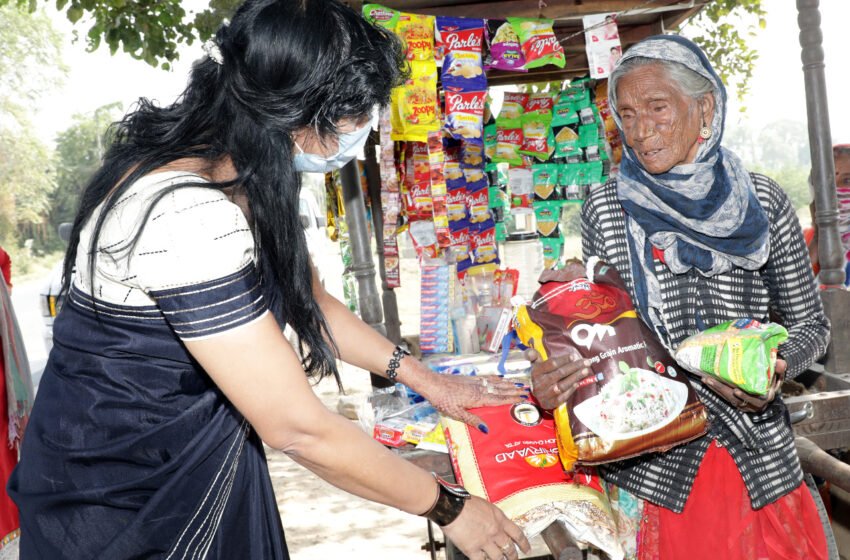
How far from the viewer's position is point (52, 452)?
4.38 feet

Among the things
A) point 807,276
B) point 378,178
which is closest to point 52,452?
point 807,276

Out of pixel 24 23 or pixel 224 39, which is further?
pixel 24 23

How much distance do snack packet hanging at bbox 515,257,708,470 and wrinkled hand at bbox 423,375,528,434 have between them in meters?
0.29

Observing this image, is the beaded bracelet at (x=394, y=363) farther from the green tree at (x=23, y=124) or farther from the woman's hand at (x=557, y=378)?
the green tree at (x=23, y=124)

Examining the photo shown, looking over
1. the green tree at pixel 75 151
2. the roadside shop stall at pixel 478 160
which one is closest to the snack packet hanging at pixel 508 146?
the roadside shop stall at pixel 478 160

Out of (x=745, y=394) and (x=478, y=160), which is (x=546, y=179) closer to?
(x=478, y=160)

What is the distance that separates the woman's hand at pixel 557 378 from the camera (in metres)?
1.55

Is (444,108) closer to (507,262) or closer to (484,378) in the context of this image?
(507,262)

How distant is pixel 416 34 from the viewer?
12.5 ft

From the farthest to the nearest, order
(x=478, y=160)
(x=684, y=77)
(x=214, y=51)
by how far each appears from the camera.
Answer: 1. (x=478, y=160)
2. (x=684, y=77)
3. (x=214, y=51)

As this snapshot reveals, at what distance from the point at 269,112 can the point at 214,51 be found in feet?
0.71

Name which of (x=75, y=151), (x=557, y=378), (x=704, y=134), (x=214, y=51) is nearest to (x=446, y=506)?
(x=557, y=378)

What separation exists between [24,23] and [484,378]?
32.4 meters

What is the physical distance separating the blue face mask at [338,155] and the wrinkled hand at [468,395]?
2.31ft
